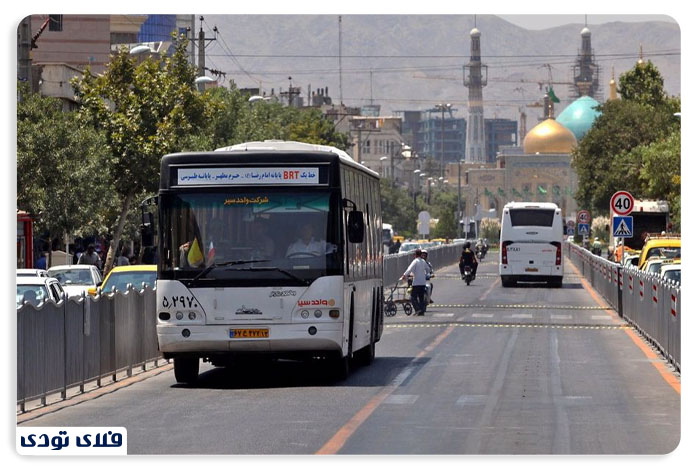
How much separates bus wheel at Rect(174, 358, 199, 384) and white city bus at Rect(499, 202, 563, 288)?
38.0 metres

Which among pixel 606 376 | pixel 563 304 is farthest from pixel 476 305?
pixel 606 376

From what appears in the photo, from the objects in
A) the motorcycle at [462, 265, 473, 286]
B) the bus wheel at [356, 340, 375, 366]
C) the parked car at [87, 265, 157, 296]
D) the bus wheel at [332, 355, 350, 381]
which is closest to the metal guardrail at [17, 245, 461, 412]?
the bus wheel at [332, 355, 350, 381]

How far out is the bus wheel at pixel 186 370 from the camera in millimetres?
20078

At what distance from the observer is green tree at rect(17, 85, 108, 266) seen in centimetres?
3941

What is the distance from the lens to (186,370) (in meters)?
20.2

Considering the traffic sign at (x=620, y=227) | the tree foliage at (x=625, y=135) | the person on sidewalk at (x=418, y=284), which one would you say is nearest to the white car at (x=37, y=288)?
the person on sidewalk at (x=418, y=284)

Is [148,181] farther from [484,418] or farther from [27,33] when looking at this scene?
[484,418]

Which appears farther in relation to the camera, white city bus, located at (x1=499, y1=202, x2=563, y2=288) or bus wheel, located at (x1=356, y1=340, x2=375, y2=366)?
white city bus, located at (x1=499, y1=202, x2=563, y2=288)

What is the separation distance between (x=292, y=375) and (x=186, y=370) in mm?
1695

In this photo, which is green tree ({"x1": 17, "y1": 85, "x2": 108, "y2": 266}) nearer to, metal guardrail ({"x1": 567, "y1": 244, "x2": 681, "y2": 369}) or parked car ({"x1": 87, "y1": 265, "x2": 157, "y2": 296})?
parked car ({"x1": 87, "y1": 265, "x2": 157, "y2": 296})

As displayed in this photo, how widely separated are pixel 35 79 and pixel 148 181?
10765 millimetres

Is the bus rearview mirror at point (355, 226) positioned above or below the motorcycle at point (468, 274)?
above

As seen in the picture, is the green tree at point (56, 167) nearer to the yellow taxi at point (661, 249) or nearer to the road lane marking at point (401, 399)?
the yellow taxi at point (661, 249)

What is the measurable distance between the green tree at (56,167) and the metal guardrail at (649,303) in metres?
14.1
